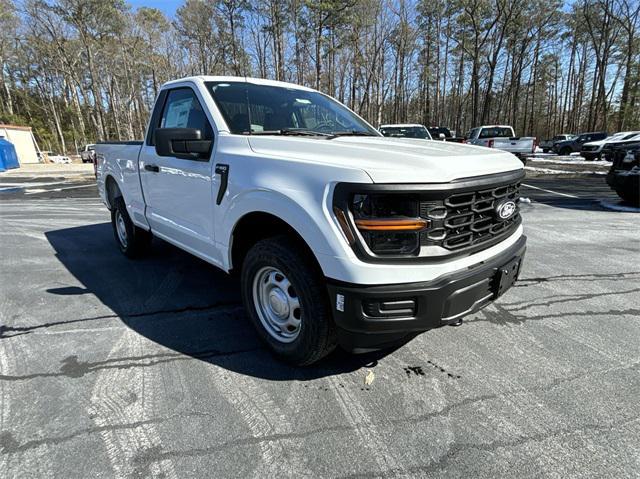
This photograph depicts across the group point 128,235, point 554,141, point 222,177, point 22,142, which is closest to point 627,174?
point 222,177

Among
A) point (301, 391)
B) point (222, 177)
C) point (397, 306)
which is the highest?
point (222, 177)

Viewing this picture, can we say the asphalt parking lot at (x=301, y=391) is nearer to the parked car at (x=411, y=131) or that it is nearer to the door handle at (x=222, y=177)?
the door handle at (x=222, y=177)

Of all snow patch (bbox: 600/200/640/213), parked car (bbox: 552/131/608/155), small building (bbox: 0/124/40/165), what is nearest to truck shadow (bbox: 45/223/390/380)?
snow patch (bbox: 600/200/640/213)

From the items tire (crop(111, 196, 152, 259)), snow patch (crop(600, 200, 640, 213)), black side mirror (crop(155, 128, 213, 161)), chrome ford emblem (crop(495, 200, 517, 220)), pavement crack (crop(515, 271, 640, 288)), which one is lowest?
pavement crack (crop(515, 271, 640, 288))

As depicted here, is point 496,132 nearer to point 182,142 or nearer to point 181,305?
point 181,305

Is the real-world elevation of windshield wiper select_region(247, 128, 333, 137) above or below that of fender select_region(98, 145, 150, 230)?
above

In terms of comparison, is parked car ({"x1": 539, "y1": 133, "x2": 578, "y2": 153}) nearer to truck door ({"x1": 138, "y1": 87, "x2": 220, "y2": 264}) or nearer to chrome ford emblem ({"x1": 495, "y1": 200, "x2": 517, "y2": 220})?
chrome ford emblem ({"x1": 495, "y1": 200, "x2": 517, "y2": 220})

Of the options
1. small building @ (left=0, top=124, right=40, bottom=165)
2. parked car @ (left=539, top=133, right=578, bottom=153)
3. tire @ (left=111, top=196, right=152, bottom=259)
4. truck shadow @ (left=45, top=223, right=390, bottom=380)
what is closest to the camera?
truck shadow @ (left=45, top=223, right=390, bottom=380)

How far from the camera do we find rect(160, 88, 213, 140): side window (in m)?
3.09

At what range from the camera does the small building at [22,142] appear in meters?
28.5

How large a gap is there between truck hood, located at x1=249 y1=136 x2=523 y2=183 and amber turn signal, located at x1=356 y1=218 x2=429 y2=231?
20cm

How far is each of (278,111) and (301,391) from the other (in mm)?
2299

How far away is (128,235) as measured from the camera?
489cm

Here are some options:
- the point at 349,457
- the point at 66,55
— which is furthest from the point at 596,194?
the point at 66,55
